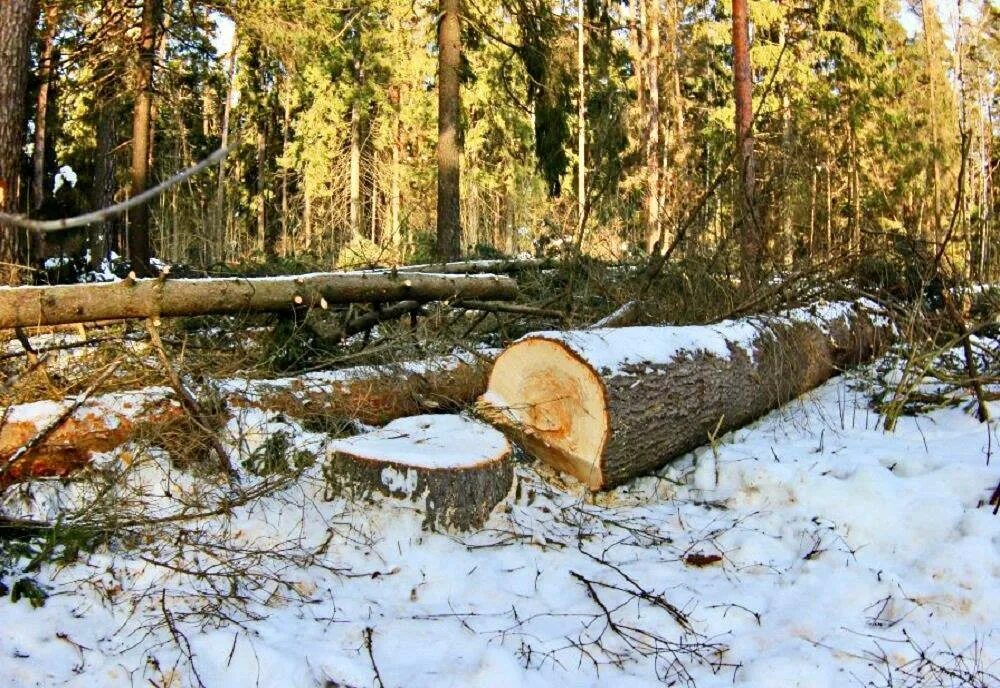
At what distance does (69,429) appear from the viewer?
338 cm

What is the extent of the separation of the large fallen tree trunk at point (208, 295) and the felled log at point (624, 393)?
1.21 metres

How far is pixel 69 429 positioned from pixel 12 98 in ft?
14.1

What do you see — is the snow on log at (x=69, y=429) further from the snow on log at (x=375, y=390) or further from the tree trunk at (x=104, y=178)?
the tree trunk at (x=104, y=178)

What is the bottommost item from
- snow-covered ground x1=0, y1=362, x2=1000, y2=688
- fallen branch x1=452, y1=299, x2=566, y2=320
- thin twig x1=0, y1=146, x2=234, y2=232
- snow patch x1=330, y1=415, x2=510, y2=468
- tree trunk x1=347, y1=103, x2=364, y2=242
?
snow-covered ground x1=0, y1=362, x2=1000, y2=688

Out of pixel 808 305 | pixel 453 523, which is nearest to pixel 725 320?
pixel 808 305

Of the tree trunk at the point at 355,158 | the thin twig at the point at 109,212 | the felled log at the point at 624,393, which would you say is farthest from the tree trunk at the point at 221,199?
the thin twig at the point at 109,212

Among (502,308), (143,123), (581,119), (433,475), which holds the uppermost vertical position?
(581,119)

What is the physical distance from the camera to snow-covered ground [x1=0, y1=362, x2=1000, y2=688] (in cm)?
230

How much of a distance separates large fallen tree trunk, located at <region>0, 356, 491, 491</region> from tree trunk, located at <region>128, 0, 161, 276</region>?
22.6 ft

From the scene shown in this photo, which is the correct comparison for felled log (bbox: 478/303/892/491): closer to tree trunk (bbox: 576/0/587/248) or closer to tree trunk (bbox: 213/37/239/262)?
tree trunk (bbox: 213/37/239/262)

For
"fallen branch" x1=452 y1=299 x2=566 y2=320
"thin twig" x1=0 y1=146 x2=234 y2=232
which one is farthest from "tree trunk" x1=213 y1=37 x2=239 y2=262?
"thin twig" x1=0 y1=146 x2=234 y2=232

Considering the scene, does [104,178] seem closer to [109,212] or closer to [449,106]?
[449,106]

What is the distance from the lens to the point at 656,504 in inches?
151

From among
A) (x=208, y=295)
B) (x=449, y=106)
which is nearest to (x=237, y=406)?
(x=208, y=295)
